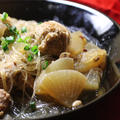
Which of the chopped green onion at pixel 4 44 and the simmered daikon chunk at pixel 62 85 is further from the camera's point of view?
the chopped green onion at pixel 4 44

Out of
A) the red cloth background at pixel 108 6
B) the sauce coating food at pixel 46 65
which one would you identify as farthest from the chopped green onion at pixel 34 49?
the red cloth background at pixel 108 6

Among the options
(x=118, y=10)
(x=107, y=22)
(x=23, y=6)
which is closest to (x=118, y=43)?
(x=107, y=22)

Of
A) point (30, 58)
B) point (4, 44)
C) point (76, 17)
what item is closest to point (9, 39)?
point (4, 44)

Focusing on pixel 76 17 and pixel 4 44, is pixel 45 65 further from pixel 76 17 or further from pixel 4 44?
pixel 76 17

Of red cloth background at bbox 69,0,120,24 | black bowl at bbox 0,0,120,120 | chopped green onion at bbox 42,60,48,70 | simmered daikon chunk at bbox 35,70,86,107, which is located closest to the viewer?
simmered daikon chunk at bbox 35,70,86,107

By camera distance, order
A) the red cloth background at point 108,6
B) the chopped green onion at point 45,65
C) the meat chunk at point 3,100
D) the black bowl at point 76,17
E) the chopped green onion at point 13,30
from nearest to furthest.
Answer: the meat chunk at point 3,100, the chopped green onion at point 45,65, the chopped green onion at point 13,30, the black bowl at point 76,17, the red cloth background at point 108,6

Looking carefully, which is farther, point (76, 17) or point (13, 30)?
point (76, 17)

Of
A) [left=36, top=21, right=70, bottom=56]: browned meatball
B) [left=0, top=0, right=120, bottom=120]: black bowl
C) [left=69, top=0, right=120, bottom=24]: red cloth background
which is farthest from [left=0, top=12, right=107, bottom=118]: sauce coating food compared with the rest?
[left=69, top=0, right=120, bottom=24]: red cloth background

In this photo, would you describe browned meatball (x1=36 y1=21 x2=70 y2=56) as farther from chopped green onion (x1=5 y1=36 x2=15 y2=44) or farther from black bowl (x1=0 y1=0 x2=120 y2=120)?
black bowl (x1=0 y1=0 x2=120 y2=120)

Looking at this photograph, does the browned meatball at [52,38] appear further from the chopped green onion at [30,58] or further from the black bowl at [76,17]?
the black bowl at [76,17]
